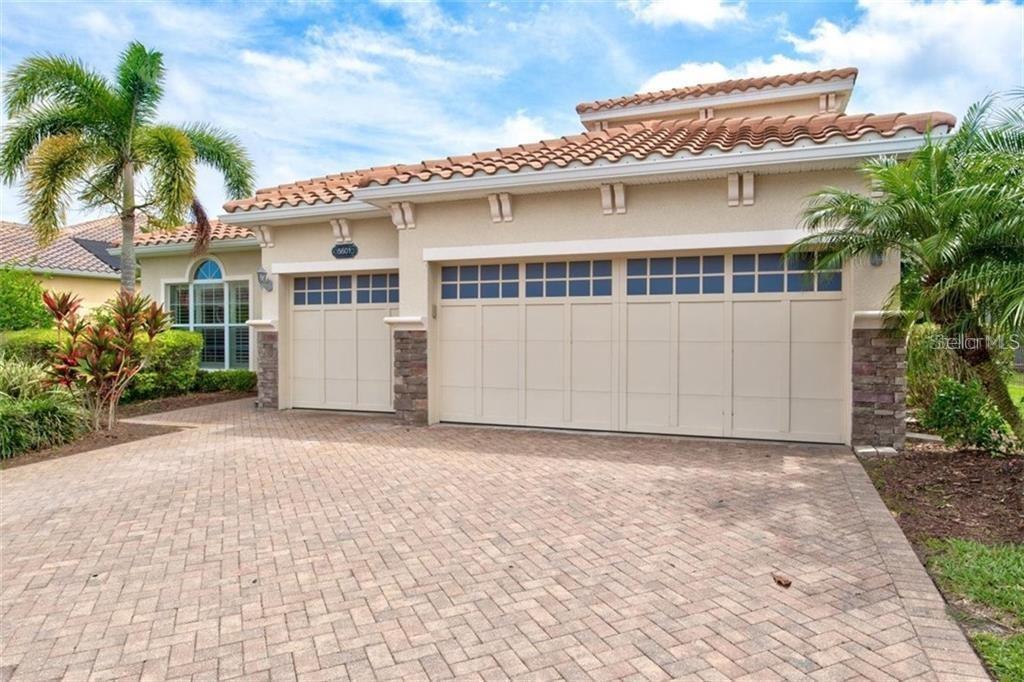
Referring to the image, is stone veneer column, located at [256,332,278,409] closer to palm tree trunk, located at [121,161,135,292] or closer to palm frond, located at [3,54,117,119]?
palm tree trunk, located at [121,161,135,292]

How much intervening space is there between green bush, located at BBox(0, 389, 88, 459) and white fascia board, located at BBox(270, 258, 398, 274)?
4048 mm

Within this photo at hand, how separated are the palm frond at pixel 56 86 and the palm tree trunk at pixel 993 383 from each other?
1587 cm

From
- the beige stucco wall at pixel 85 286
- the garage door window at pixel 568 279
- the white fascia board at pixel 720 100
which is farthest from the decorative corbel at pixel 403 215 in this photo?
the beige stucco wall at pixel 85 286

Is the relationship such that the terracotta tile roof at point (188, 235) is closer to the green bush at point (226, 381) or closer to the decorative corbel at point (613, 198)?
the green bush at point (226, 381)

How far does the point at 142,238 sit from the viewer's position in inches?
596

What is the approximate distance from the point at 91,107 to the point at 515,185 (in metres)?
10.2

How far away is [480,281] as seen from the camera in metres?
10.0

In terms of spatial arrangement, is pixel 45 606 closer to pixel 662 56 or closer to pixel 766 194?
pixel 766 194

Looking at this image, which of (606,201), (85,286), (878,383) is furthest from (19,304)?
(878,383)

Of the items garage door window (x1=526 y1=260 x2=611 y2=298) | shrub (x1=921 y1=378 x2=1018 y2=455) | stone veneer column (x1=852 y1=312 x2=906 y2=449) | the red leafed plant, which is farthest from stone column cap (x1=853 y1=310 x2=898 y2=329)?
the red leafed plant

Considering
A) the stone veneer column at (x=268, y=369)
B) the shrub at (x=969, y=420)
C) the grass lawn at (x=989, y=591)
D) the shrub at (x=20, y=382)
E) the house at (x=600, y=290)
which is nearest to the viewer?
the grass lawn at (x=989, y=591)

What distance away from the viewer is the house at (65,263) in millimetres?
18828

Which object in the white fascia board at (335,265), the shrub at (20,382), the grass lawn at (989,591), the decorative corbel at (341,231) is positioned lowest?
the grass lawn at (989,591)

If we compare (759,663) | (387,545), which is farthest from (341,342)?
(759,663)
